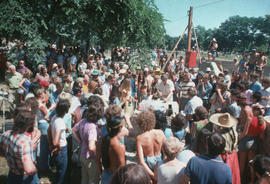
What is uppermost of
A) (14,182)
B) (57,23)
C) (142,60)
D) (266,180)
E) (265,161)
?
(57,23)

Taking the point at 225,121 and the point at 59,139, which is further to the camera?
the point at 59,139

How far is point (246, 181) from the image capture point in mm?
3773

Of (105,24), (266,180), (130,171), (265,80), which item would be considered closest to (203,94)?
(265,80)

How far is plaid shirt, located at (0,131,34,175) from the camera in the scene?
2.59 metres

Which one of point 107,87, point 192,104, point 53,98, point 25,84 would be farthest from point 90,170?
point 25,84

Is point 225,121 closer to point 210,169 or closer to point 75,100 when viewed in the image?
point 210,169

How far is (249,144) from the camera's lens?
3.74m

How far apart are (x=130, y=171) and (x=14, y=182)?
2.06 metres

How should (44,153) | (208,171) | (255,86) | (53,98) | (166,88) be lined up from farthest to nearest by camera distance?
1. (166,88)
2. (255,86)
3. (53,98)
4. (44,153)
5. (208,171)

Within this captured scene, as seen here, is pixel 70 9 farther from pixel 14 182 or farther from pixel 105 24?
pixel 14 182

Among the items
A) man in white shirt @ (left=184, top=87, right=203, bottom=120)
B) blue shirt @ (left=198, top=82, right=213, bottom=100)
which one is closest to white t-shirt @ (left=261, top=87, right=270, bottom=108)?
blue shirt @ (left=198, top=82, right=213, bottom=100)

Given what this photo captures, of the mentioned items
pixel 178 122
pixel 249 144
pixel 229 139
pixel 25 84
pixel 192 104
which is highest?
pixel 25 84

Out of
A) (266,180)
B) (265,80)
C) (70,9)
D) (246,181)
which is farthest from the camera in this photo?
(70,9)

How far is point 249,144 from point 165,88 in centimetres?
356
